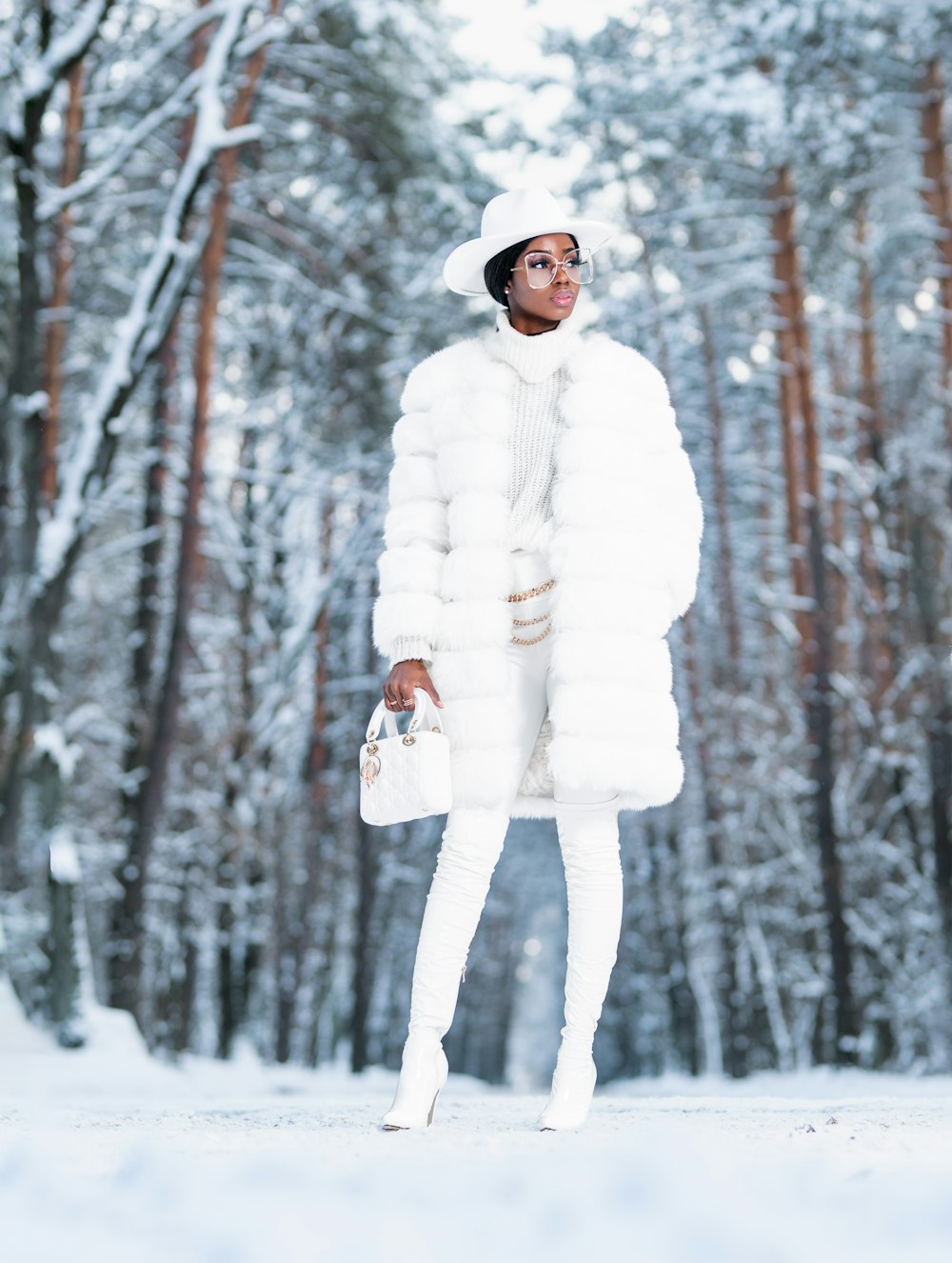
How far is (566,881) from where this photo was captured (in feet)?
12.3

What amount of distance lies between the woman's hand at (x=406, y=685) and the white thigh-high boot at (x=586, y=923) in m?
0.47

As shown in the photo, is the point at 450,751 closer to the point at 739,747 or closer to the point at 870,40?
the point at 870,40

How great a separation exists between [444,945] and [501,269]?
1.82 metres

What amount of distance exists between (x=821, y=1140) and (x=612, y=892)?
902 mm

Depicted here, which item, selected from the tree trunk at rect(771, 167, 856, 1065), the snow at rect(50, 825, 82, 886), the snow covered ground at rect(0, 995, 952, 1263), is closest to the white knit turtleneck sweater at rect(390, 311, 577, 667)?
the snow covered ground at rect(0, 995, 952, 1263)

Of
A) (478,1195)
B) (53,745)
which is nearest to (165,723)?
(53,745)

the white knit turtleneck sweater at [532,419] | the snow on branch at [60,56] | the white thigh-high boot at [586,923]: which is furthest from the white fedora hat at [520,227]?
the snow on branch at [60,56]

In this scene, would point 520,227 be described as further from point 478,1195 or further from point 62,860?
point 62,860

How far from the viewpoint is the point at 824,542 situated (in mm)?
14289

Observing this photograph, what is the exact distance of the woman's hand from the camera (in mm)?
3781

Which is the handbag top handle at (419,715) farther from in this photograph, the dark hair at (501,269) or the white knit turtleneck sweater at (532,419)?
the dark hair at (501,269)

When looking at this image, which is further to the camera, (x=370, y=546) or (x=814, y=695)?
(x=370, y=546)

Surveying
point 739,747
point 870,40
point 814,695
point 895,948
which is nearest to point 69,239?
point 870,40

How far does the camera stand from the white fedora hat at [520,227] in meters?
3.91
